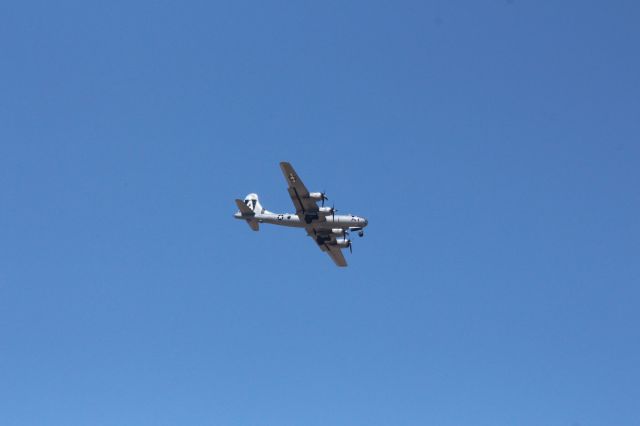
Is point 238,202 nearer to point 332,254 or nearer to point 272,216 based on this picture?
point 272,216

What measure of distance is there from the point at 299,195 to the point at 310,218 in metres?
3.67

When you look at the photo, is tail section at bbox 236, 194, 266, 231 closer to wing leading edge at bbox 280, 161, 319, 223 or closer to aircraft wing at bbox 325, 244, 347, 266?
wing leading edge at bbox 280, 161, 319, 223

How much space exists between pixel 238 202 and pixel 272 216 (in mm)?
4178

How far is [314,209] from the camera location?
96.2 meters

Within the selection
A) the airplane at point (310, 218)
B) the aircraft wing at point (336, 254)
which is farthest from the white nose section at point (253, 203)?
the aircraft wing at point (336, 254)

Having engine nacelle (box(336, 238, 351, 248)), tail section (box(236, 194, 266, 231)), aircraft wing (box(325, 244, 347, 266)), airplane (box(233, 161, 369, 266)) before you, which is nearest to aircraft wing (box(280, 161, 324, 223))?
airplane (box(233, 161, 369, 266))

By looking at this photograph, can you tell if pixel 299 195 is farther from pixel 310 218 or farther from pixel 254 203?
pixel 254 203

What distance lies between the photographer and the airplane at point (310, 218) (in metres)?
94.2

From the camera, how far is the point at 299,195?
9444 centimetres

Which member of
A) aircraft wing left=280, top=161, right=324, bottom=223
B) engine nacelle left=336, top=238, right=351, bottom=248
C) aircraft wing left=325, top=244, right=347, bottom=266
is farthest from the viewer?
aircraft wing left=325, top=244, right=347, bottom=266

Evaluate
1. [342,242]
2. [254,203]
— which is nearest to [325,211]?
[342,242]

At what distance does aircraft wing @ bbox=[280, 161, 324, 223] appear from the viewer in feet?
303

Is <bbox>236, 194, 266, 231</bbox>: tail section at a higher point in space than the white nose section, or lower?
lower

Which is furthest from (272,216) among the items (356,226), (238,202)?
(356,226)
